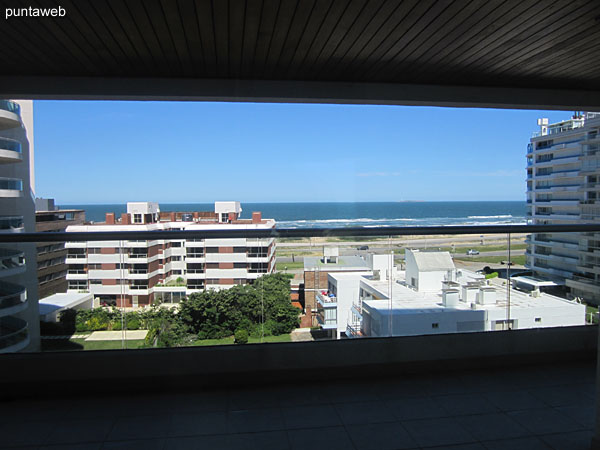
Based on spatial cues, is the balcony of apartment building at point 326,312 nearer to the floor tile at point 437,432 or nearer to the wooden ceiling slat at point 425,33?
the floor tile at point 437,432

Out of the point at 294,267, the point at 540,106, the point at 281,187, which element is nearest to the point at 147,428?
the point at 294,267

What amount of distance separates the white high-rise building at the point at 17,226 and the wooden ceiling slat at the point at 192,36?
173cm

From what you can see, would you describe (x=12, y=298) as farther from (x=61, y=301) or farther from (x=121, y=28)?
(x=121, y=28)

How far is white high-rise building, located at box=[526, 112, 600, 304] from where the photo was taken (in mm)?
2934

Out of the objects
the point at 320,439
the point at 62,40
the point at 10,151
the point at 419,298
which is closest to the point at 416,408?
the point at 320,439

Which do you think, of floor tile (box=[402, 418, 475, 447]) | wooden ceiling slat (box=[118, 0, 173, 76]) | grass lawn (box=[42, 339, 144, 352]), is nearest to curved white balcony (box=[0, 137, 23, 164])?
wooden ceiling slat (box=[118, 0, 173, 76])

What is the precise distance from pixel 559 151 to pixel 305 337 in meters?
9.23

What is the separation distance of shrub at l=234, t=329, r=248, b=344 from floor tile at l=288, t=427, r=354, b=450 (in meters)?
0.67

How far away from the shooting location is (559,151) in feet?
30.0

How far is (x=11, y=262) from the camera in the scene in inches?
97.1

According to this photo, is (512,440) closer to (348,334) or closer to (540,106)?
(348,334)

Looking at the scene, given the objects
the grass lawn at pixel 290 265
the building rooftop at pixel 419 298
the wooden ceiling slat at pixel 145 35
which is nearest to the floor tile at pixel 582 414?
the building rooftop at pixel 419 298

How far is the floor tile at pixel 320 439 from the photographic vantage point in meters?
1.81

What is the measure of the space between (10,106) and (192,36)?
401cm
